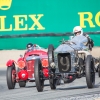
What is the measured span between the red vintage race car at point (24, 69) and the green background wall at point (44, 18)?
8.83m

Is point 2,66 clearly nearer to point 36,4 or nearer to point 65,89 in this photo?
point 36,4

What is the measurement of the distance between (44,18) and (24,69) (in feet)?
32.9

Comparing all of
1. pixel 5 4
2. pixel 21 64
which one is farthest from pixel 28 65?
pixel 5 4

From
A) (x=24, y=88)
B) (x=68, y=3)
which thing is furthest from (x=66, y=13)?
(x=24, y=88)

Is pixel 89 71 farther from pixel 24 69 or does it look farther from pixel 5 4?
pixel 5 4

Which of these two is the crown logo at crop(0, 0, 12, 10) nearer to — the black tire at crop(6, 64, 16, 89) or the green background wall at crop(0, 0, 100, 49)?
the green background wall at crop(0, 0, 100, 49)

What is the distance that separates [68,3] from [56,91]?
12.5 m

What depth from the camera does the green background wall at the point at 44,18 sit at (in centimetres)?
2662

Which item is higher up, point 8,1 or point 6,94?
point 8,1

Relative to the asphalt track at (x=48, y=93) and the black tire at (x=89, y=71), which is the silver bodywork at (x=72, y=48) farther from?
the asphalt track at (x=48, y=93)

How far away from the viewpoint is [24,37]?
26.6 metres

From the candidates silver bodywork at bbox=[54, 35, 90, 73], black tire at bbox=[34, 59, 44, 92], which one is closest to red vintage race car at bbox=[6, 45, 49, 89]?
black tire at bbox=[34, 59, 44, 92]

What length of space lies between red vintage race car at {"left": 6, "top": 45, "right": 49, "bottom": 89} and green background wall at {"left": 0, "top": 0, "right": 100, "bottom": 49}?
8.83 metres

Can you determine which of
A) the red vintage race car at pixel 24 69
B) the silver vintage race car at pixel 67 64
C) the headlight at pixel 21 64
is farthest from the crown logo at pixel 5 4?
the silver vintage race car at pixel 67 64
